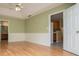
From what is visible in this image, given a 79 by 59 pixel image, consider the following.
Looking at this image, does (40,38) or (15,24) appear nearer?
(40,38)

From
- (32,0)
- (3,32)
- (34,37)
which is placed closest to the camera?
(32,0)

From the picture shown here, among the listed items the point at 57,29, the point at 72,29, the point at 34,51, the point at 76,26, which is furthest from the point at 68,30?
the point at 57,29

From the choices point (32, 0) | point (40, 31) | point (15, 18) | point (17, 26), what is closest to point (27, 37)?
point (17, 26)

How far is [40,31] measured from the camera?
25.0ft

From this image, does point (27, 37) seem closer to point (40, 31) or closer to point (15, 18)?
point (15, 18)

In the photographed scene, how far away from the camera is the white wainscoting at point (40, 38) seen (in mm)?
6759

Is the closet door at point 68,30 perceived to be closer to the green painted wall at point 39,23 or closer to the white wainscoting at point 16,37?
the green painted wall at point 39,23

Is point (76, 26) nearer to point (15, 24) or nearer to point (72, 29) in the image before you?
point (72, 29)

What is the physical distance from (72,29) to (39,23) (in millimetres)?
3519

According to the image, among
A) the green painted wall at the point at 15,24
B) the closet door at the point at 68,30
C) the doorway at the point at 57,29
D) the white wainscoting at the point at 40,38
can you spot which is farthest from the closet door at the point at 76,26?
the green painted wall at the point at 15,24

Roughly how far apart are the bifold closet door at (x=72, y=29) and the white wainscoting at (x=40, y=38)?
1.82 meters

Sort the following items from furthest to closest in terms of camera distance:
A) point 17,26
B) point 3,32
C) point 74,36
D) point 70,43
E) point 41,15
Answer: point 3,32 → point 17,26 → point 41,15 → point 70,43 → point 74,36

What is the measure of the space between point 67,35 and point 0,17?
635cm

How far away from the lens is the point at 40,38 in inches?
298
